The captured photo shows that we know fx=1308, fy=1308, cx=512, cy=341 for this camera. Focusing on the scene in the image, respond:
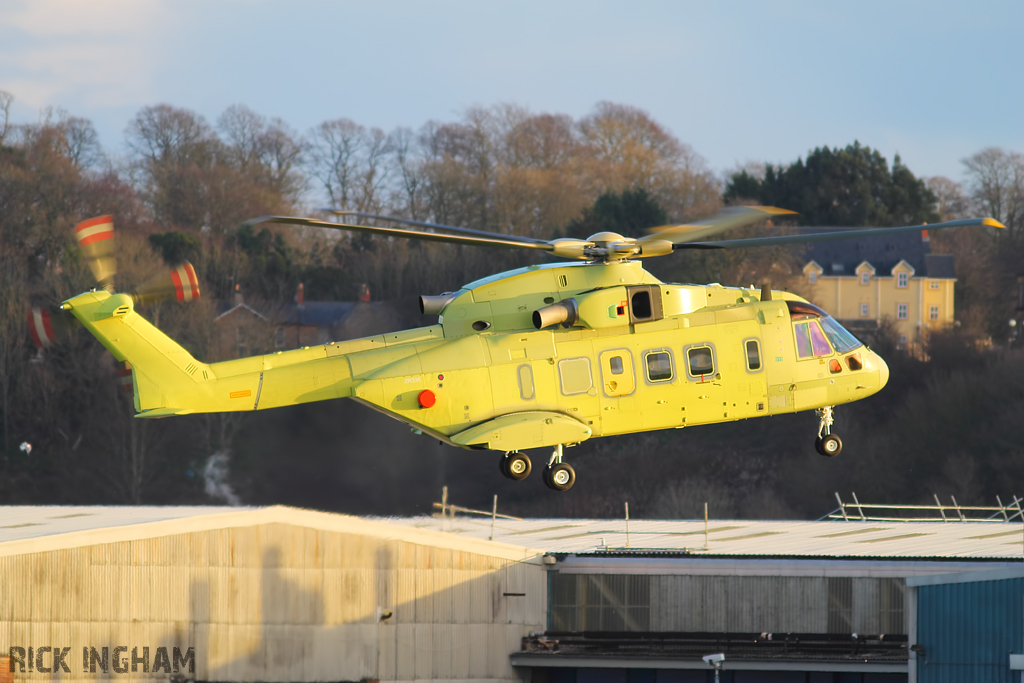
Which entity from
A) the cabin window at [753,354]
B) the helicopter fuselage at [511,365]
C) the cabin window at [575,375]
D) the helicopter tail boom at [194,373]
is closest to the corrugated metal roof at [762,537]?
the cabin window at [753,354]

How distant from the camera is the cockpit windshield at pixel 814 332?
30750mm

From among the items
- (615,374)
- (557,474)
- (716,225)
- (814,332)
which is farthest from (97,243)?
(814,332)

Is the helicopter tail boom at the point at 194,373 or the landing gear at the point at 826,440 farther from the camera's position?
the landing gear at the point at 826,440

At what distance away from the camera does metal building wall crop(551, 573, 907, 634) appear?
4166 cm

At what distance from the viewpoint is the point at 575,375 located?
2838 centimetres

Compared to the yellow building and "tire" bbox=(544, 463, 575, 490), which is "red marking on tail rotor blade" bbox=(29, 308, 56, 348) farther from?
the yellow building

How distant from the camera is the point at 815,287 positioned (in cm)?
10550

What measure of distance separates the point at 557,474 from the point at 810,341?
709 cm

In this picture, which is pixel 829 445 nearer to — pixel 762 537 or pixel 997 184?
pixel 762 537

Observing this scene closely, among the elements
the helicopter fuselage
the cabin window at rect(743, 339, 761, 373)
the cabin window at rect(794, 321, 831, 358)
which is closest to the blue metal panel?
the cabin window at rect(794, 321, 831, 358)

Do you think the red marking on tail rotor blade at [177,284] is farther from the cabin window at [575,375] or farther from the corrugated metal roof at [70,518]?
the corrugated metal roof at [70,518]

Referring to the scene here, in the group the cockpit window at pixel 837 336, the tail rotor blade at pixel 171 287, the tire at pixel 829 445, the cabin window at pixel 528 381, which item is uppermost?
the tail rotor blade at pixel 171 287

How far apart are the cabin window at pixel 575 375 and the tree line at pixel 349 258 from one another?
133ft

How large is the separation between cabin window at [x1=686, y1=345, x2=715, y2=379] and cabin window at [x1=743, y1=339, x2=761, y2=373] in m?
0.98
